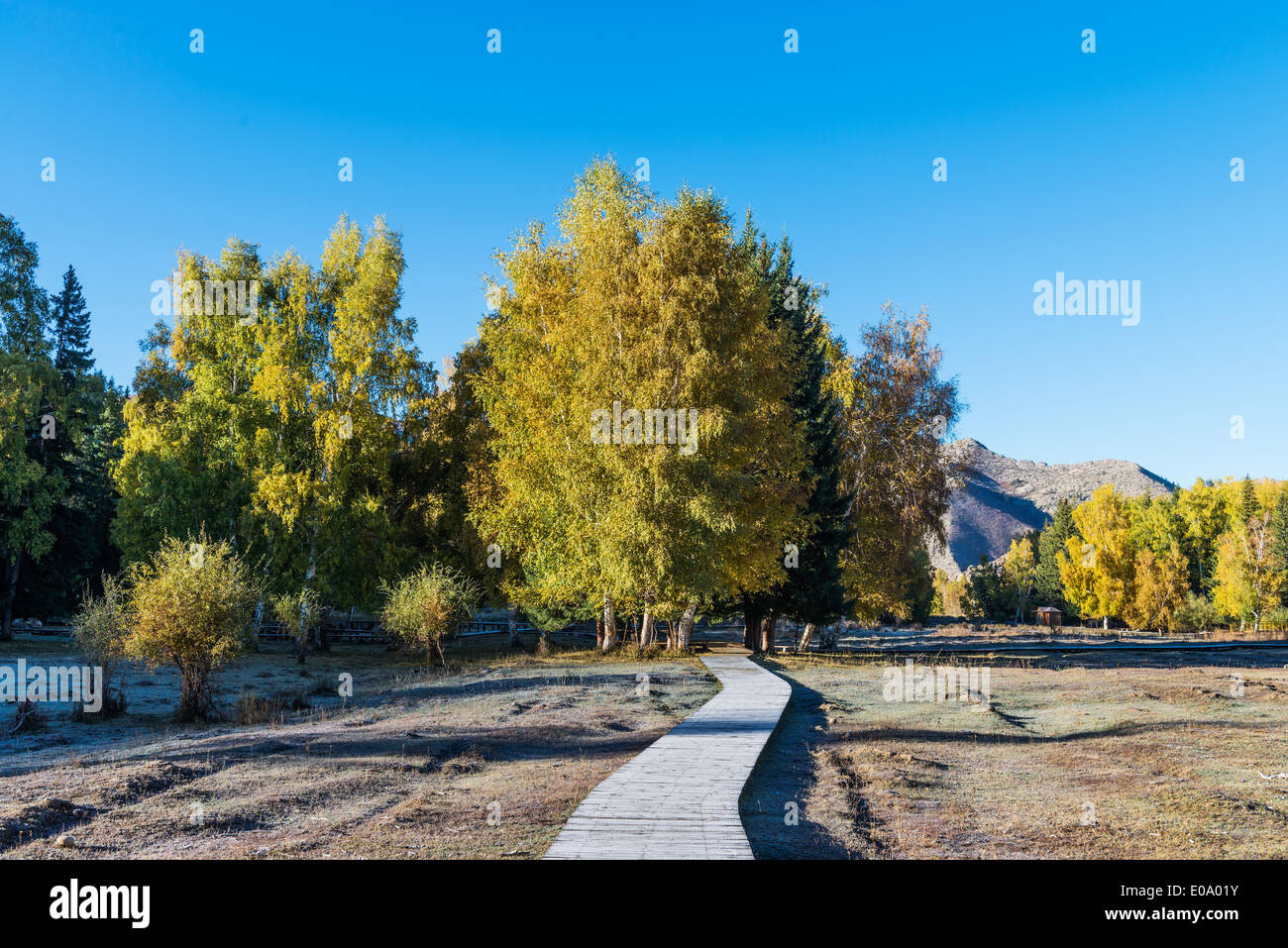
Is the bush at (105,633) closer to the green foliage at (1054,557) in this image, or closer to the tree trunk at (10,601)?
the tree trunk at (10,601)

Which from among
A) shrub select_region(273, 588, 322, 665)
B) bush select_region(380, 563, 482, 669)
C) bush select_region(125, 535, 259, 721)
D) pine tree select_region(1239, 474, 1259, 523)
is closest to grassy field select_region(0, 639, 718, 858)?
bush select_region(125, 535, 259, 721)

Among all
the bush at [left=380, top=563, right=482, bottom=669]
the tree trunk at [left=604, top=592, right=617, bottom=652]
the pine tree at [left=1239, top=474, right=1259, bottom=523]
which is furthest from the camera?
the pine tree at [left=1239, top=474, right=1259, bottom=523]

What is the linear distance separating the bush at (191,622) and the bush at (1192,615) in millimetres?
71407

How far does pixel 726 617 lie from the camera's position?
34938 millimetres

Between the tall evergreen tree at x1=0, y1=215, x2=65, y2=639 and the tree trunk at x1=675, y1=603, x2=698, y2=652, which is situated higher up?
the tall evergreen tree at x1=0, y1=215, x2=65, y2=639

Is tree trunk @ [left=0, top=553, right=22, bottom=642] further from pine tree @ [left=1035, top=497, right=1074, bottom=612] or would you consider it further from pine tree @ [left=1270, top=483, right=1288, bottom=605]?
pine tree @ [left=1035, top=497, right=1074, bottom=612]

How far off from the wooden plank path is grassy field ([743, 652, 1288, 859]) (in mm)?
440

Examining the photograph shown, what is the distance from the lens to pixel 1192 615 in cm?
6481

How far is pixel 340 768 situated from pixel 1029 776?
11341 millimetres

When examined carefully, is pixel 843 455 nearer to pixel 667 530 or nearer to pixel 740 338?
pixel 740 338

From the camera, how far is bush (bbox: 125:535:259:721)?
18234 mm

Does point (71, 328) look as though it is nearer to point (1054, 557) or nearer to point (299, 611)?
point (299, 611)

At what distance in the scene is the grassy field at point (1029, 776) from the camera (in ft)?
30.6
